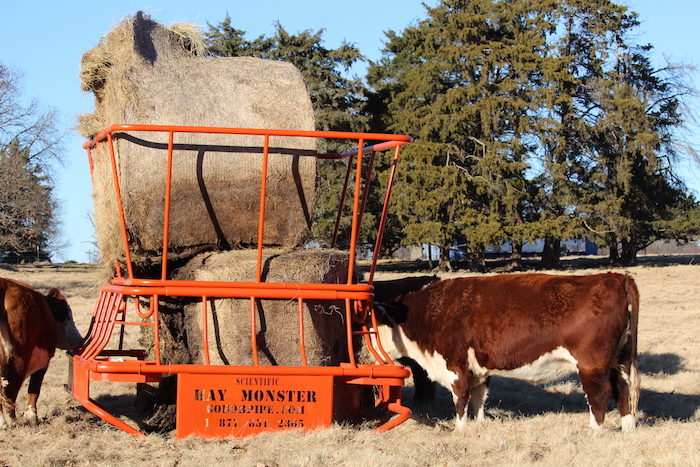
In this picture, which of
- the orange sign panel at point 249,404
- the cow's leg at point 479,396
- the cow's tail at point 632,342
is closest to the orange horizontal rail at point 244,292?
the orange sign panel at point 249,404

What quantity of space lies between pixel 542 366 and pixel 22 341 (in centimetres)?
436

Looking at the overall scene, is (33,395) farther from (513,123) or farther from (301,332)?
(513,123)

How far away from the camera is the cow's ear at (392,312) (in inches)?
329

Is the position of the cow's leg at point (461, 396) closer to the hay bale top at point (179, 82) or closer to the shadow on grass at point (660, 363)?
the hay bale top at point (179, 82)

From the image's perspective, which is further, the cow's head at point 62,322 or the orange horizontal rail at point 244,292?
the cow's head at point 62,322

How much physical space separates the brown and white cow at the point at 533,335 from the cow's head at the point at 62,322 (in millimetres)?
3208

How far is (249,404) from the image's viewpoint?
20.6ft

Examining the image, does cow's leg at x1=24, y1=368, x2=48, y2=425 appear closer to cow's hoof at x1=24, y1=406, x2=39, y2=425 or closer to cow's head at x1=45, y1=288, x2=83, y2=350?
cow's hoof at x1=24, y1=406, x2=39, y2=425

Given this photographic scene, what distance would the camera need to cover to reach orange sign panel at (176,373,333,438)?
6.19 m

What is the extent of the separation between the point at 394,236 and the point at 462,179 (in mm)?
5036

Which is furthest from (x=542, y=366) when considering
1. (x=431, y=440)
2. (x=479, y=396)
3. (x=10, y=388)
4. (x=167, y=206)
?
(x=10, y=388)

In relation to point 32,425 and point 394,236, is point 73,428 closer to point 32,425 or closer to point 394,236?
point 32,425

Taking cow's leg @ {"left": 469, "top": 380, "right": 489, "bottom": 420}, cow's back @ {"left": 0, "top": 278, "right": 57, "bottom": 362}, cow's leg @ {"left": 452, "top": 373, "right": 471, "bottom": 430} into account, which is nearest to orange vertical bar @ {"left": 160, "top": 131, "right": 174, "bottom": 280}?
cow's back @ {"left": 0, "top": 278, "right": 57, "bottom": 362}

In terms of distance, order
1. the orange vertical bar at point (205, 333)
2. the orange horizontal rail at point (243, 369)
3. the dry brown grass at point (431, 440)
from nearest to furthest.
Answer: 1. the dry brown grass at point (431, 440)
2. the orange horizontal rail at point (243, 369)
3. the orange vertical bar at point (205, 333)
